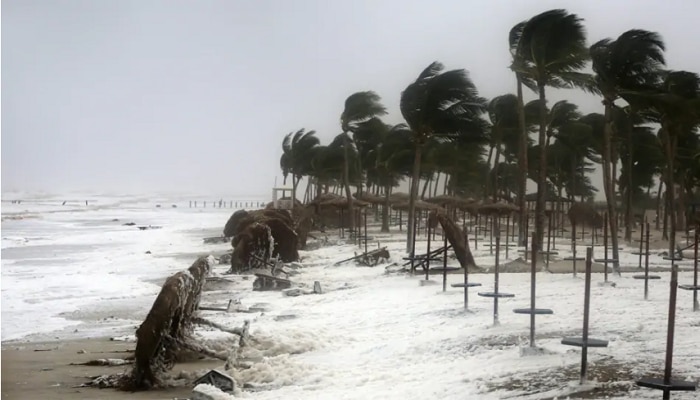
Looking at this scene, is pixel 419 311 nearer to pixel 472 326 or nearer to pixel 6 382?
pixel 472 326

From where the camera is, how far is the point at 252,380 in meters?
6.78

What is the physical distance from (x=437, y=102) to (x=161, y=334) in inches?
582

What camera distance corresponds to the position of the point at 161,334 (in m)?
6.77

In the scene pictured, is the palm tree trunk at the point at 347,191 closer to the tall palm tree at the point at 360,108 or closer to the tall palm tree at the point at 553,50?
the tall palm tree at the point at 360,108

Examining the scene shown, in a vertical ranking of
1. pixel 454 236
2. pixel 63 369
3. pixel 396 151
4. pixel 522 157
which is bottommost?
pixel 63 369

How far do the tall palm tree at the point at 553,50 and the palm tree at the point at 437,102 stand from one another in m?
3.00

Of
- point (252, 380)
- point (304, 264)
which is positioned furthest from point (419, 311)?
point (304, 264)

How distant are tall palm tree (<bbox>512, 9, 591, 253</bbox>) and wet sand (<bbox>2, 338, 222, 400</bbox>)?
10.4 m

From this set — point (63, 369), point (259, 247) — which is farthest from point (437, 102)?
point (63, 369)

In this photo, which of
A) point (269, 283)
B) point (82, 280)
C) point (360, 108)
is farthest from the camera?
point (360, 108)

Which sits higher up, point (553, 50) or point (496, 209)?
point (553, 50)

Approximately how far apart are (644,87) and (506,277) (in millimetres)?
4996

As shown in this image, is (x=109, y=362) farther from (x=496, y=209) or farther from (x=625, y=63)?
(x=496, y=209)

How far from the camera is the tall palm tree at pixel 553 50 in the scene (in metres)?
16.8
